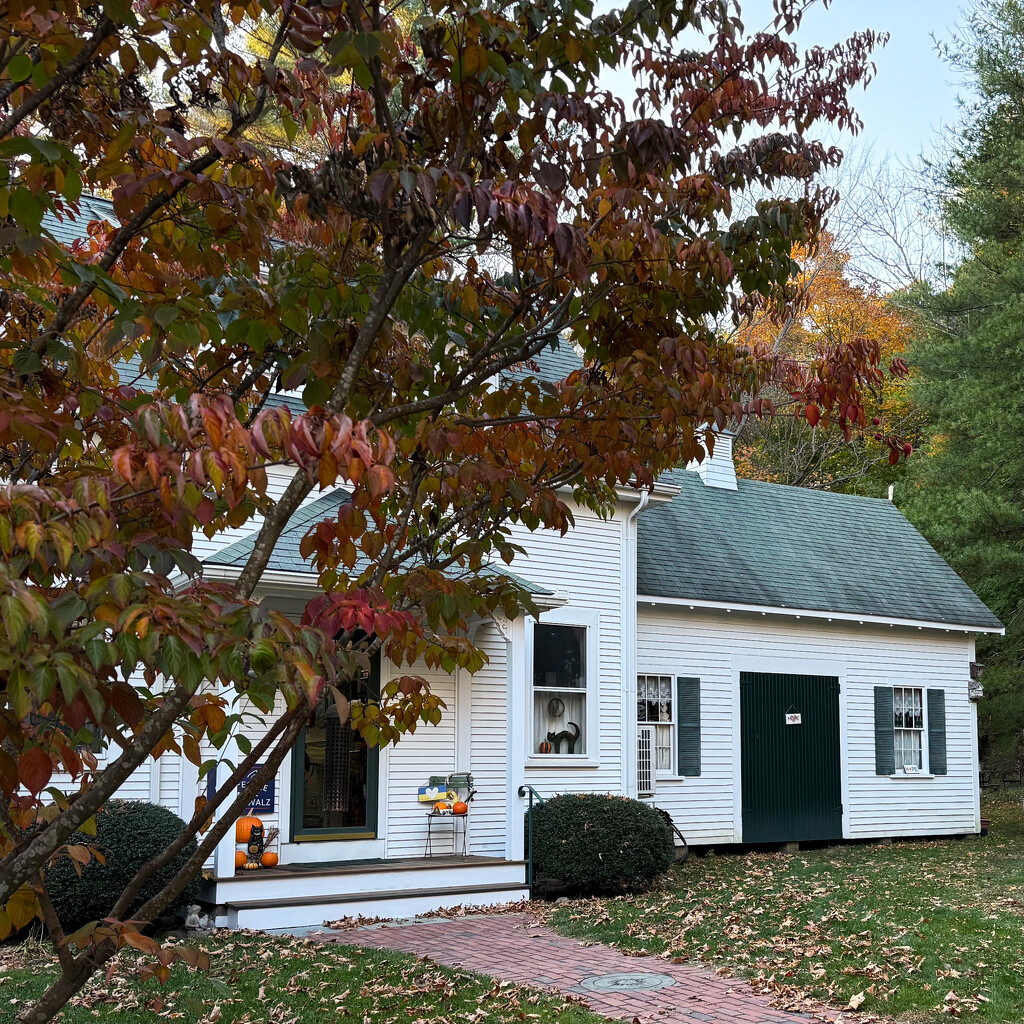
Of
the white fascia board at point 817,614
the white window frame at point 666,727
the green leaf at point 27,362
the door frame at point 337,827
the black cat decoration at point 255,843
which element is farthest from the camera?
the white fascia board at point 817,614

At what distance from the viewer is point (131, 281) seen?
14.5 feet

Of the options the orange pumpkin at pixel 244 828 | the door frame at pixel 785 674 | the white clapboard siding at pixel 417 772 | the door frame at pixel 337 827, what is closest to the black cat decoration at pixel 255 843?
the orange pumpkin at pixel 244 828

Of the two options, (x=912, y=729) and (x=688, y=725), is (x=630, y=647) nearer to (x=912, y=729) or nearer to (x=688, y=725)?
(x=688, y=725)

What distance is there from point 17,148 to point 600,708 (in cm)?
1202

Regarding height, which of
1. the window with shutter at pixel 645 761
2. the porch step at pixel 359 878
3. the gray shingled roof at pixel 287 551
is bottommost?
the porch step at pixel 359 878

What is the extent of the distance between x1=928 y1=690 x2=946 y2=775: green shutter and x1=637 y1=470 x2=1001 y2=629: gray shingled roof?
4.39 ft

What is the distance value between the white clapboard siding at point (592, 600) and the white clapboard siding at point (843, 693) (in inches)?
46.7

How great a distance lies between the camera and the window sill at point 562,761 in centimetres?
1348

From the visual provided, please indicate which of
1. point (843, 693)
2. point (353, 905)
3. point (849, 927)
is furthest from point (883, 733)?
point (353, 905)

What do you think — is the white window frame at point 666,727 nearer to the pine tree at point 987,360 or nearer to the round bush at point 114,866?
the pine tree at point 987,360

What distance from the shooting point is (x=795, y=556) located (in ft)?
60.3

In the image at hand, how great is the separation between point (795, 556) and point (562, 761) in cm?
664

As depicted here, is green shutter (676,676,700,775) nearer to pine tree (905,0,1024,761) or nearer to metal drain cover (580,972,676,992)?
pine tree (905,0,1024,761)

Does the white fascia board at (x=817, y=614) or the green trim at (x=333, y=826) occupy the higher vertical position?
the white fascia board at (x=817, y=614)
